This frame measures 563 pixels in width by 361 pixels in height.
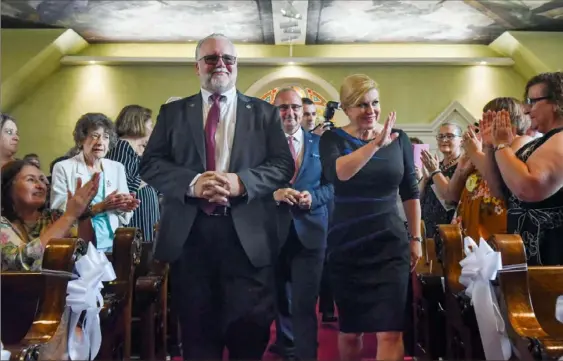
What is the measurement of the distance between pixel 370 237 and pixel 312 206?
0.85 ft

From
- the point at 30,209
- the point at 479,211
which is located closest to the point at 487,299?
the point at 479,211

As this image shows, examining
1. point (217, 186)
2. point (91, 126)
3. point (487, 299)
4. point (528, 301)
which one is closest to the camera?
point (528, 301)

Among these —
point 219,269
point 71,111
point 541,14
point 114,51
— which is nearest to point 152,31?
point 114,51

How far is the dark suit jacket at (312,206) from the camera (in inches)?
97.6

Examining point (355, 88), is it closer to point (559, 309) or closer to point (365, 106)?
point (365, 106)

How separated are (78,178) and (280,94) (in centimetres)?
88

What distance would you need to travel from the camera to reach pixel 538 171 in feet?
7.00

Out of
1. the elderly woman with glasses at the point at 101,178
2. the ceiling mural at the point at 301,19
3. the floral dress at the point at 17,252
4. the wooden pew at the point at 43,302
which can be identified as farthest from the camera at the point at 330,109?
the floral dress at the point at 17,252

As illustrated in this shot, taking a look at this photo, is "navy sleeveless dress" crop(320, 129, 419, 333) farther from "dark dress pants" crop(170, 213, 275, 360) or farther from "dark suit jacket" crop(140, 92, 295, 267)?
"dark dress pants" crop(170, 213, 275, 360)

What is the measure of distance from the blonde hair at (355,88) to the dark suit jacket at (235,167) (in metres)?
0.29

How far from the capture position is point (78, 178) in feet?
8.09

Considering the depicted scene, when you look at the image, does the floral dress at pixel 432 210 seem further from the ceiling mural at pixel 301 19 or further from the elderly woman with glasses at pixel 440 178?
the ceiling mural at pixel 301 19

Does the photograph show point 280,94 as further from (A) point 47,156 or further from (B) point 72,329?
(B) point 72,329

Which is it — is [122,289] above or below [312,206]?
below
